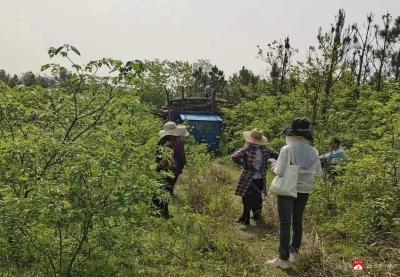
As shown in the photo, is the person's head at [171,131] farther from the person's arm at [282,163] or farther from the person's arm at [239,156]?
the person's arm at [282,163]

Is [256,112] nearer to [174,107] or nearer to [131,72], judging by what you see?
[174,107]

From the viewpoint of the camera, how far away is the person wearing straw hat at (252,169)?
727 cm

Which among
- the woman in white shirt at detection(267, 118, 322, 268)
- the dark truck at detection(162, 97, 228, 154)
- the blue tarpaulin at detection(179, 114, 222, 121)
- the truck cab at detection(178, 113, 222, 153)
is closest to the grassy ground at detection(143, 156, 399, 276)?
the woman in white shirt at detection(267, 118, 322, 268)

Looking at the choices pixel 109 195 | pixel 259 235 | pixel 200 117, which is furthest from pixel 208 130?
pixel 109 195

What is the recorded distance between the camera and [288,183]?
5.12m

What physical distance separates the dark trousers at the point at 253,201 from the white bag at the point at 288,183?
6.99ft

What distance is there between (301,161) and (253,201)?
2.17 metres

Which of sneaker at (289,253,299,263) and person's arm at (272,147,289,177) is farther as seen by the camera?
sneaker at (289,253,299,263)

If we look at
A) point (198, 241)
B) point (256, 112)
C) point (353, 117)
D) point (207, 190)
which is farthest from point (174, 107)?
point (198, 241)

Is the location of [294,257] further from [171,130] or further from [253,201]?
[171,130]

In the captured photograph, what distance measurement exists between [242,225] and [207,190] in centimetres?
103

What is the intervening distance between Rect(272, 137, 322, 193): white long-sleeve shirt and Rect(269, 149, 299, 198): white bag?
2.5 inches

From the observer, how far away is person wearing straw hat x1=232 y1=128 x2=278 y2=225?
727 centimetres

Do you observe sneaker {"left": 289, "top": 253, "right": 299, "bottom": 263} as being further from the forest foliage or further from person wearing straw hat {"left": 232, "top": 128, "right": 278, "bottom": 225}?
person wearing straw hat {"left": 232, "top": 128, "right": 278, "bottom": 225}
